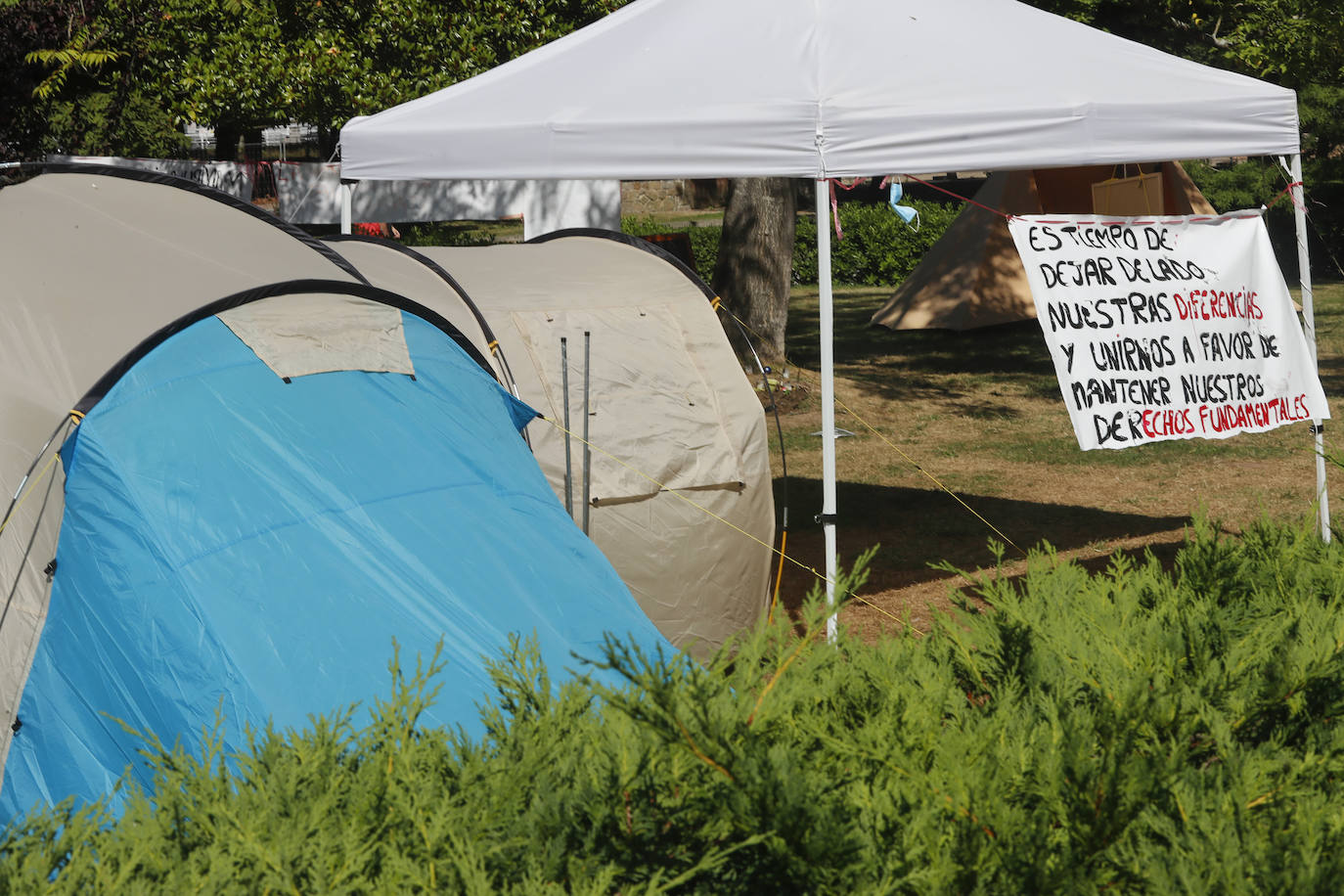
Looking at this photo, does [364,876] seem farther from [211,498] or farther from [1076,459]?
[1076,459]

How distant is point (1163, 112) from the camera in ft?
17.5

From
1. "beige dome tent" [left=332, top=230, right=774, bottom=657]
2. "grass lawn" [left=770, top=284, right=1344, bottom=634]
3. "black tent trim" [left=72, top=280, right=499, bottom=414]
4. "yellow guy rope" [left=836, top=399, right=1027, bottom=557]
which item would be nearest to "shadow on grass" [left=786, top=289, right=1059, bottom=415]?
"grass lawn" [left=770, top=284, right=1344, bottom=634]

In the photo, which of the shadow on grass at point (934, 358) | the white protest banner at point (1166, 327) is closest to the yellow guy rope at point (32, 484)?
the white protest banner at point (1166, 327)

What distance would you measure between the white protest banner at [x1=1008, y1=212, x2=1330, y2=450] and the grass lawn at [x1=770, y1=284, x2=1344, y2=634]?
15.3 inches

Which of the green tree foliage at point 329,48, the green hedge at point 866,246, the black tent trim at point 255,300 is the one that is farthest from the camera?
the green hedge at point 866,246

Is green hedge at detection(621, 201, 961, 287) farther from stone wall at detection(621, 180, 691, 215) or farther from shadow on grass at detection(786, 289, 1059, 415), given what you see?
stone wall at detection(621, 180, 691, 215)

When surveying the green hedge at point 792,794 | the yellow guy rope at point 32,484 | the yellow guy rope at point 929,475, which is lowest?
the yellow guy rope at point 929,475

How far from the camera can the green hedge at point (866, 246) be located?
850 inches

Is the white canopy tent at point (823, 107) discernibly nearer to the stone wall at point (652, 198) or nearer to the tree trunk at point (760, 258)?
the tree trunk at point (760, 258)

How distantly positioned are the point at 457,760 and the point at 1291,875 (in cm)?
141

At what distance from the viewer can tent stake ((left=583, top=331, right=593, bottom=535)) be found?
528 cm

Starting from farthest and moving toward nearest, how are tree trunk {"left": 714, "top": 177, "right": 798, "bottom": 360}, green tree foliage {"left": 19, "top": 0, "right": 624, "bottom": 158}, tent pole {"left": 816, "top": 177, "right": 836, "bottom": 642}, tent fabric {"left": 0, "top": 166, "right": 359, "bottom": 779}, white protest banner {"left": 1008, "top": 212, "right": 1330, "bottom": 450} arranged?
tree trunk {"left": 714, "top": 177, "right": 798, "bottom": 360}
green tree foliage {"left": 19, "top": 0, "right": 624, "bottom": 158}
white protest banner {"left": 1008, "top": 212, "right": 1330, "bottom": 450}
tent pole {"left": 816, "top": 177, "right": 836, "bottom": 642}
tent fabric {"left": 0, "top": 166, "right": 359, "bottom": 779}

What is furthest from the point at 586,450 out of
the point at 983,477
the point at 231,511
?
the point at 983,477

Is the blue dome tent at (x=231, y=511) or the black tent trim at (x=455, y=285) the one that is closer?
the blue dome tent at (x=231, y=511)
